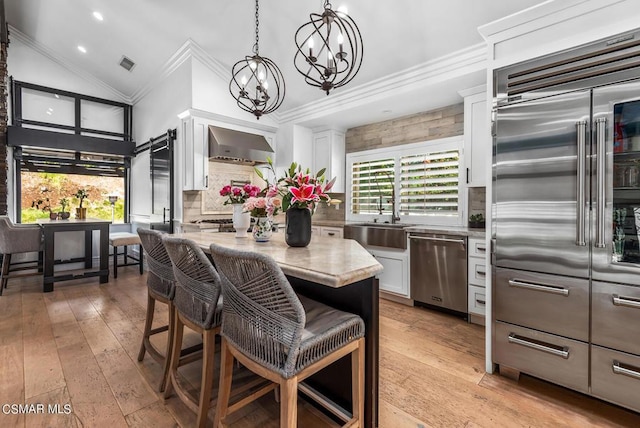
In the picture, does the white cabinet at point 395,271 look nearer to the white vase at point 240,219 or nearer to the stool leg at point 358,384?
the white vase at point 240,219

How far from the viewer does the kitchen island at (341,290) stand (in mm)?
1247

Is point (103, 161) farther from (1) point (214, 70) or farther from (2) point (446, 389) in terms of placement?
(2) point (446, 389)

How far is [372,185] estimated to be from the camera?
480 cm

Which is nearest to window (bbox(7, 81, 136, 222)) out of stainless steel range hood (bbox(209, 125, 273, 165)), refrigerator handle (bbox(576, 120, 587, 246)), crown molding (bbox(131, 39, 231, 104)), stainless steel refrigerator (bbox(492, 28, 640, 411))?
crown molding (bbox(131, 39, 231, 104))

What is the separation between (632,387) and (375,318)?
154 centimetres

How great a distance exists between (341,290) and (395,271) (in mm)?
2300

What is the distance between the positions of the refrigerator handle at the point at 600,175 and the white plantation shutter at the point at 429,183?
2.07 m

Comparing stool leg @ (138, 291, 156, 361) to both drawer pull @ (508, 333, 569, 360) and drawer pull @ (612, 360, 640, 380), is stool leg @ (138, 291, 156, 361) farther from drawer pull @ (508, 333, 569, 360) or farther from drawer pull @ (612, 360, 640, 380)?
drawer pull @ (612, 360, 640, 380)

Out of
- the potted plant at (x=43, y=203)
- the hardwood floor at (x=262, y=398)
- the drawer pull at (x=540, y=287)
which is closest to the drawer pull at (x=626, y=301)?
the drawer pull at (x=540, y=287)

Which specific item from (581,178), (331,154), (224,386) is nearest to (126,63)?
(331,154)

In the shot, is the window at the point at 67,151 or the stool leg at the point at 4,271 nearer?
the stool leg at the point at 4,271

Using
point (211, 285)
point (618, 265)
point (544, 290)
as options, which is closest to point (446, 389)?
point (544, 290)

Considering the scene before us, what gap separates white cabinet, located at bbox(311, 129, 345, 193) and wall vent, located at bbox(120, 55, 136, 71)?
10.8 ft

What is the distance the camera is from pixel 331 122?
4844mm
